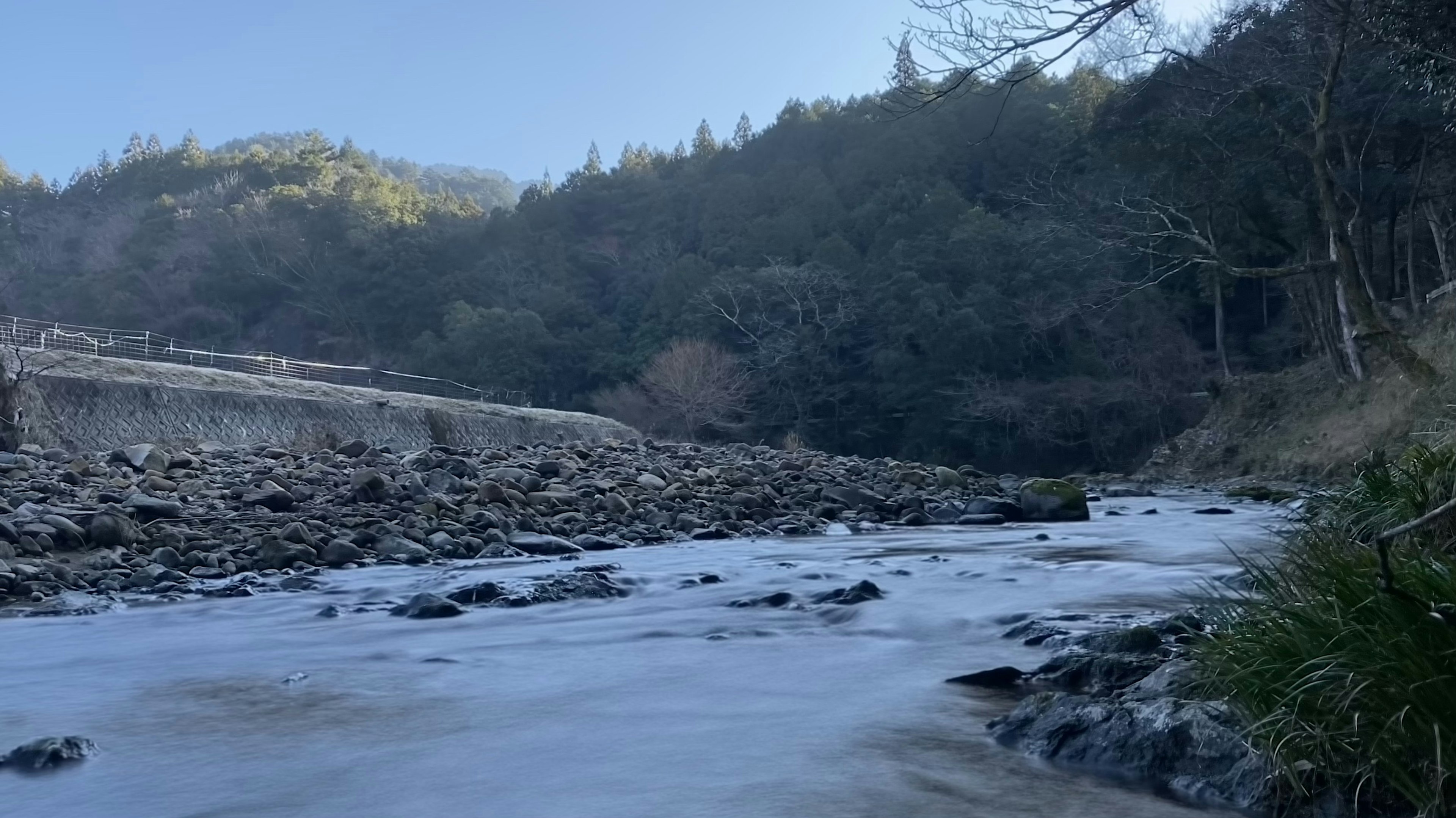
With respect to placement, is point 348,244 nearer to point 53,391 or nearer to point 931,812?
point 53,391

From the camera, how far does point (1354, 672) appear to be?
2.56m

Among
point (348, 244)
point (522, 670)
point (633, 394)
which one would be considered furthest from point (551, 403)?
point (522, 670)

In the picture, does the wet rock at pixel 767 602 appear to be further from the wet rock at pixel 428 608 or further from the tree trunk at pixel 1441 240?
the tree trunk at pixel 1441 240

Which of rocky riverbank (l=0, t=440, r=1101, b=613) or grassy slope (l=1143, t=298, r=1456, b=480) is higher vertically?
grassy slope (l=1143, t=298, r=1456, b=480)

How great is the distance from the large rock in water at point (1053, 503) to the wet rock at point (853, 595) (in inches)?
309

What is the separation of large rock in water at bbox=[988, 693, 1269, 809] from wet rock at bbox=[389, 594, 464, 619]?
380 centimetres

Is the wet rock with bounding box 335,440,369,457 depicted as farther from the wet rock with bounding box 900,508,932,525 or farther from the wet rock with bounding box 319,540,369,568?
the wet rock with bounding box 900,508,932,525

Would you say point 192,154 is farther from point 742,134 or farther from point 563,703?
point 563,703

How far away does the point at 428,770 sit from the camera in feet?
11.4

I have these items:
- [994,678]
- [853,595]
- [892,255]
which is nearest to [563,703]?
[994,678]

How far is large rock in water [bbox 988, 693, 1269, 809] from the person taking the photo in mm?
2930

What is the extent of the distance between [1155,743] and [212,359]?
108 feet

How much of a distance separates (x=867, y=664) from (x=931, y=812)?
205 cm

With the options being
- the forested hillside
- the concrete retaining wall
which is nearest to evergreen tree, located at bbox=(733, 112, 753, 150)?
the forested hillside
